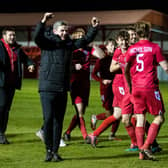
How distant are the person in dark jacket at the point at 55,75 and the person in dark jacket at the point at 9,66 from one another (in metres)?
2.01

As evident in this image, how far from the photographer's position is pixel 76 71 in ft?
39.3

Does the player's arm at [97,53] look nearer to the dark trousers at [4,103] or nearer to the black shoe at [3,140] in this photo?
the dark trousers at [4,103]

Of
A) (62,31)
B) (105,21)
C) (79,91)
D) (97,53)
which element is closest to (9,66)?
(79,91)

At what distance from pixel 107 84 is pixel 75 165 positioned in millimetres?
3383

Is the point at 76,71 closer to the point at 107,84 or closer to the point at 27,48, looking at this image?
the point at 107,84

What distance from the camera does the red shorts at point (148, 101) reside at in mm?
9328

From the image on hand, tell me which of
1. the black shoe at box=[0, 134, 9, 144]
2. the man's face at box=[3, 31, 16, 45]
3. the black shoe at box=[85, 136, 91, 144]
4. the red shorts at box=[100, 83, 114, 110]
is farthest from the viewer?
the red shorts at box=[100, 83, 114, 110]

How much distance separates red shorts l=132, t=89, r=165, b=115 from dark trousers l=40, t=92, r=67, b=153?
39.6 inches

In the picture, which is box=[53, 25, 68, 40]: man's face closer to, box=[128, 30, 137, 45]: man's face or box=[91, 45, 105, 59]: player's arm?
box=[128, 30, 137, 45]: man's face

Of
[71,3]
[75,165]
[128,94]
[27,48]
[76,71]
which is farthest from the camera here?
[71,3]

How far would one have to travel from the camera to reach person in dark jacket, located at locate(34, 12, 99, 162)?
9.27m

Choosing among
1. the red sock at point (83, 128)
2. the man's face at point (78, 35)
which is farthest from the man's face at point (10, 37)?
the red sock at point (83, 128)

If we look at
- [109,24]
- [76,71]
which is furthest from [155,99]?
[109,24]

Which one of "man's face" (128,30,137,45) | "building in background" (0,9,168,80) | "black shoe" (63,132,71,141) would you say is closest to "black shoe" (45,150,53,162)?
"man's face" (128,30,137,45)
